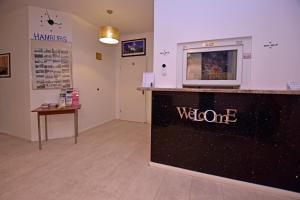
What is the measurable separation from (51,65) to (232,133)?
368 centimetres

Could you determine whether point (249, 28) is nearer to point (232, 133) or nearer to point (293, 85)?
point (293, 85)

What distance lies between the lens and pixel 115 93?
5.30 metres

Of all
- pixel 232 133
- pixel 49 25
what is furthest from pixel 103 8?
pixel 232 133

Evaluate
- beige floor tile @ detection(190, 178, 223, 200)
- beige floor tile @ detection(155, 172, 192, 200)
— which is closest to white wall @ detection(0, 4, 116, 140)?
beige floor tile @ detection(155, 172, 192, 200)

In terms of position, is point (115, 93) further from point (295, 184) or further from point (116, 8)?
point (295, 184)

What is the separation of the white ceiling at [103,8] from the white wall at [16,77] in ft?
0.93

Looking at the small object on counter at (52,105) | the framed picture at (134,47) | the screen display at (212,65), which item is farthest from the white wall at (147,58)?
the screen display at (212,65)

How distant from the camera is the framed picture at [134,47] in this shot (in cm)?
477

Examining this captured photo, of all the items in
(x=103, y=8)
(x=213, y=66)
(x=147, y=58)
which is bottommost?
(x=213, y=66)

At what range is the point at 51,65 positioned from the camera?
3.38m

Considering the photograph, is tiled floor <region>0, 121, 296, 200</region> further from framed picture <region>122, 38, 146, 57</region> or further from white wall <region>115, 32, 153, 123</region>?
framed picture <region>122, 38, 146, 57</region>

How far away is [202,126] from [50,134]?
10.7 ft

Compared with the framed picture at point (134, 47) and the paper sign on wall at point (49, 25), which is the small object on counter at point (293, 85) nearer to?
the framed picture at point (134, 47)

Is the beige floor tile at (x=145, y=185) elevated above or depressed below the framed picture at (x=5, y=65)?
below
